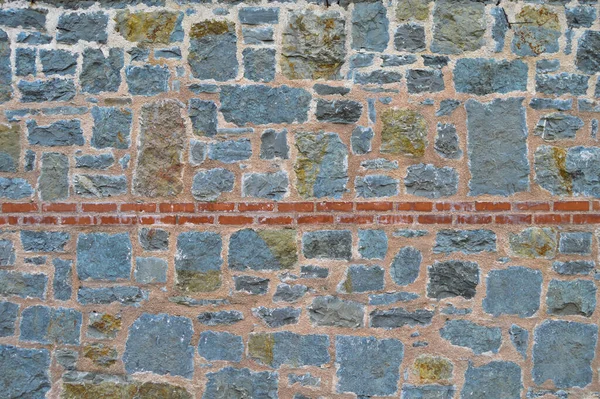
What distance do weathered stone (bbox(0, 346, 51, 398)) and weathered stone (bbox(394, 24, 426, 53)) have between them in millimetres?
2870

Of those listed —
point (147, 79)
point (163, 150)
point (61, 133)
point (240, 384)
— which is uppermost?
point (147, 79)

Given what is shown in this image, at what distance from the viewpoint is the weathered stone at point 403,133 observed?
342 cm

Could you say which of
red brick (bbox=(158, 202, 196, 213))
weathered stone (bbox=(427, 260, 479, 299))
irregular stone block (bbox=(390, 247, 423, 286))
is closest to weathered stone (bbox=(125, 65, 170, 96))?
red brick (bbox=(158, 202, 196, 213))

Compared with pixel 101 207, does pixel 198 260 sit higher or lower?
lower

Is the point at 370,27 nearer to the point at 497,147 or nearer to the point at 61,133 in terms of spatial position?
the point at 497,147

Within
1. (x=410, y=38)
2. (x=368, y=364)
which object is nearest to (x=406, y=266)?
(x=368, y=364)

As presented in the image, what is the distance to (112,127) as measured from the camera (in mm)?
3457

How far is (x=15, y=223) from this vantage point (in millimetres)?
3479

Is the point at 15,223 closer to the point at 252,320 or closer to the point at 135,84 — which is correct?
the point at 135,84

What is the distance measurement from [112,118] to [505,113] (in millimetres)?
2391

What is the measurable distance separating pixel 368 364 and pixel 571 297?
1289 mm

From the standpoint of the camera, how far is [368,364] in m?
3.42

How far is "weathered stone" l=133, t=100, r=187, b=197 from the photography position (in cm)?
344

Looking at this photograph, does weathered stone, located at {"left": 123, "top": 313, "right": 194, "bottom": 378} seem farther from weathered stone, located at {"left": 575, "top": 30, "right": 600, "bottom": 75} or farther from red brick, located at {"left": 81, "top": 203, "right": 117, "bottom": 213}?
weathered stone, located at {"left": 575, "top": 30, "right": 600, "bottom": 75}
